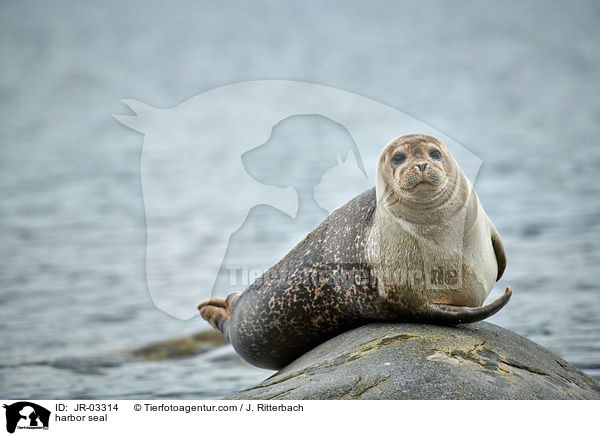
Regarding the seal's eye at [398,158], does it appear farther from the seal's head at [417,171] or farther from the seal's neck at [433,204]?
the seal's neck at [433,204]

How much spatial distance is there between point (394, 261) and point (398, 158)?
0.42 metres

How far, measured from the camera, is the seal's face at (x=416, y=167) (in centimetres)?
310

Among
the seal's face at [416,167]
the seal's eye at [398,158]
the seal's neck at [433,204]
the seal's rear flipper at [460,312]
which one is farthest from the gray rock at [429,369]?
the seal's eye at [398,158]

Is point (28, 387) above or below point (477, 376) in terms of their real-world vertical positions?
below

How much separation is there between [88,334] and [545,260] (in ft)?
11.8

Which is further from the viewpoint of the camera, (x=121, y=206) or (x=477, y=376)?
(x=121, y=206)

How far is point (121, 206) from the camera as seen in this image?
9727 mm

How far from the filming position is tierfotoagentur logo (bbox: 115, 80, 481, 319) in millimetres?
4156

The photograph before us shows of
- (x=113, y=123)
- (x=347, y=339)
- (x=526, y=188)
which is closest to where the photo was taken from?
(x=347, y=339)

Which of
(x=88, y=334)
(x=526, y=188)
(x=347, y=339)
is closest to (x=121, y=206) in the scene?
(x=88, y=334)

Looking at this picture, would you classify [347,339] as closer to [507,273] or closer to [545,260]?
[507,273]
